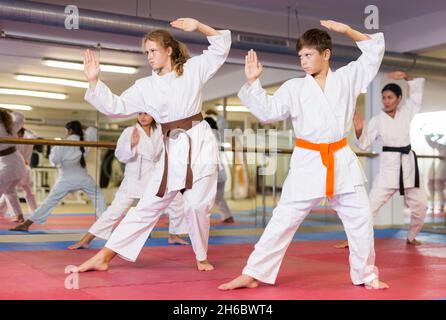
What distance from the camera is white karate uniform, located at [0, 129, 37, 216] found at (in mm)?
6609

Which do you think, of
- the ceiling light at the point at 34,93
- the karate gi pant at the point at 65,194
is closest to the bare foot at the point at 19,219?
the karate gi pant at the point at 65,194

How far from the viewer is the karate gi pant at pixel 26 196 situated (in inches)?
262

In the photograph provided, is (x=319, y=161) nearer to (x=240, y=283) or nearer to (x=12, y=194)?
(x=240, y=283)

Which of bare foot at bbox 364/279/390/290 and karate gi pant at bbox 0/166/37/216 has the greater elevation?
karate gi pant at bbox 0/166/37/216

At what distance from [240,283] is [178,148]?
41.6 inches

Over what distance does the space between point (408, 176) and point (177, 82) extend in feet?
10.7

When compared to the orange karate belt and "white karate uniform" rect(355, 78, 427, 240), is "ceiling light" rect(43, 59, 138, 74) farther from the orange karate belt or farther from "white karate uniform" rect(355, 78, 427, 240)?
the orange karate belt

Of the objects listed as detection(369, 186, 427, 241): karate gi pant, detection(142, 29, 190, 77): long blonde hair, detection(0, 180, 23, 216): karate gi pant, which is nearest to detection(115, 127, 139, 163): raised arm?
detection(142, 29, 190, 77): long blonde hair

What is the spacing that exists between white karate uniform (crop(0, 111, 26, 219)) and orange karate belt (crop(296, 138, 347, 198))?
3.99m

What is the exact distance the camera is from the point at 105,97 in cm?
344

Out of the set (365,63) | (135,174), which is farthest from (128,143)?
(365,63)

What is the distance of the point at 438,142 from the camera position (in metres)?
8.73
